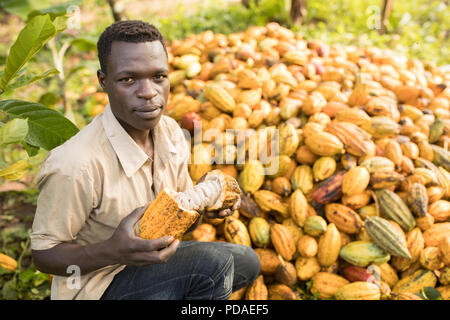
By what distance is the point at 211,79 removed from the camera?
10.2 feet

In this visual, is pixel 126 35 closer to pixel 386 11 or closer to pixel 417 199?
pixel 417 199

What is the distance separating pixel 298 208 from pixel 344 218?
27 centimetres

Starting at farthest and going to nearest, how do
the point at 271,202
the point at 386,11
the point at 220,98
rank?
1. the point at 386,11
2. the point at 220,98
3. the point at 271,202

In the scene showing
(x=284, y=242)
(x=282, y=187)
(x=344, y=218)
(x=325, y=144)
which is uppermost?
(x=325, y=144)

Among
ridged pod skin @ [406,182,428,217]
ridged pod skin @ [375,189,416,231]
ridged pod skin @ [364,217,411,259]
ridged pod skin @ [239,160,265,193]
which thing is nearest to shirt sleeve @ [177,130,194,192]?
ridged pod skin @ [239,160,265,193]

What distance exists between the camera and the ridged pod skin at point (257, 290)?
6.48 feet

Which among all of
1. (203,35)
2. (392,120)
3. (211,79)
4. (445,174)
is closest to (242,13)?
(203,35)

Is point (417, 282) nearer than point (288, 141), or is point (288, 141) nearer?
point (417, 282)

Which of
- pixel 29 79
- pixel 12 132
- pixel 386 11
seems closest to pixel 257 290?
pixel 12 132

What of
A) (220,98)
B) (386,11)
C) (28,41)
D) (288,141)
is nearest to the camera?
(28,41)

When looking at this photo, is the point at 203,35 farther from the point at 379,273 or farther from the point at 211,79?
the point at 379,273

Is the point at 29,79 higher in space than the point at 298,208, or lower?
higher

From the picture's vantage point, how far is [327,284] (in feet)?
6.54
